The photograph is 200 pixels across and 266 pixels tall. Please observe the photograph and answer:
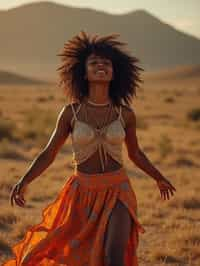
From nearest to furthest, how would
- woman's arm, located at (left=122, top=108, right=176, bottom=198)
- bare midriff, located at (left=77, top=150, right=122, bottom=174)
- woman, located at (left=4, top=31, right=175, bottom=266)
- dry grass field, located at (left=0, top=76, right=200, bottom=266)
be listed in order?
woman, located at (left=4, top=31, right=175, bottom=266), bare midriff, located at (left=77, top=150, right=122, bottom=174), woman's arm, located at (left=122, top=108, right=176, bottom=198), dry grass field, located at (left=0, top=76, right=200, bottom=266)

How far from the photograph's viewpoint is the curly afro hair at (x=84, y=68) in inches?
215

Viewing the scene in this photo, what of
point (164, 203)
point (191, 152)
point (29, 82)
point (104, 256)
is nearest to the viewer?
point (104, 256)

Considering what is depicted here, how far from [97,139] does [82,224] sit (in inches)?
24.3

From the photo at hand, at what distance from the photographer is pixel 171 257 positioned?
8.02 metres

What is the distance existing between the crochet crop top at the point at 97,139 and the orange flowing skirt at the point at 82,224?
141 millimetres

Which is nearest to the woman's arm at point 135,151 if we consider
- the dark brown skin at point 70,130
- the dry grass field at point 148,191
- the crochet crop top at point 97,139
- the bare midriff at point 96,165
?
the dark brown skin at point 70,130

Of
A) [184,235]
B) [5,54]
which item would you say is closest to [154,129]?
[184,235]

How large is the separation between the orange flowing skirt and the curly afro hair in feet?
2.05

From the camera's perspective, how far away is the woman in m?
5.12

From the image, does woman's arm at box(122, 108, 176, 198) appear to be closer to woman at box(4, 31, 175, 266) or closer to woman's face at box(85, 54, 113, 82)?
woman at box(4, 31, 175, 266)

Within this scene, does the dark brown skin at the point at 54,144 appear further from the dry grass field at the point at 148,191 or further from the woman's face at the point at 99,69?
the dry grass field at the point at 148,191

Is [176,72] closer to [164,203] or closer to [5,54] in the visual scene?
[5,54]

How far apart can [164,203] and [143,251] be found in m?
2.71

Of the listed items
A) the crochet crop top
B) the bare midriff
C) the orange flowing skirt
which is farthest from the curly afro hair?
the orange flowing skirt
